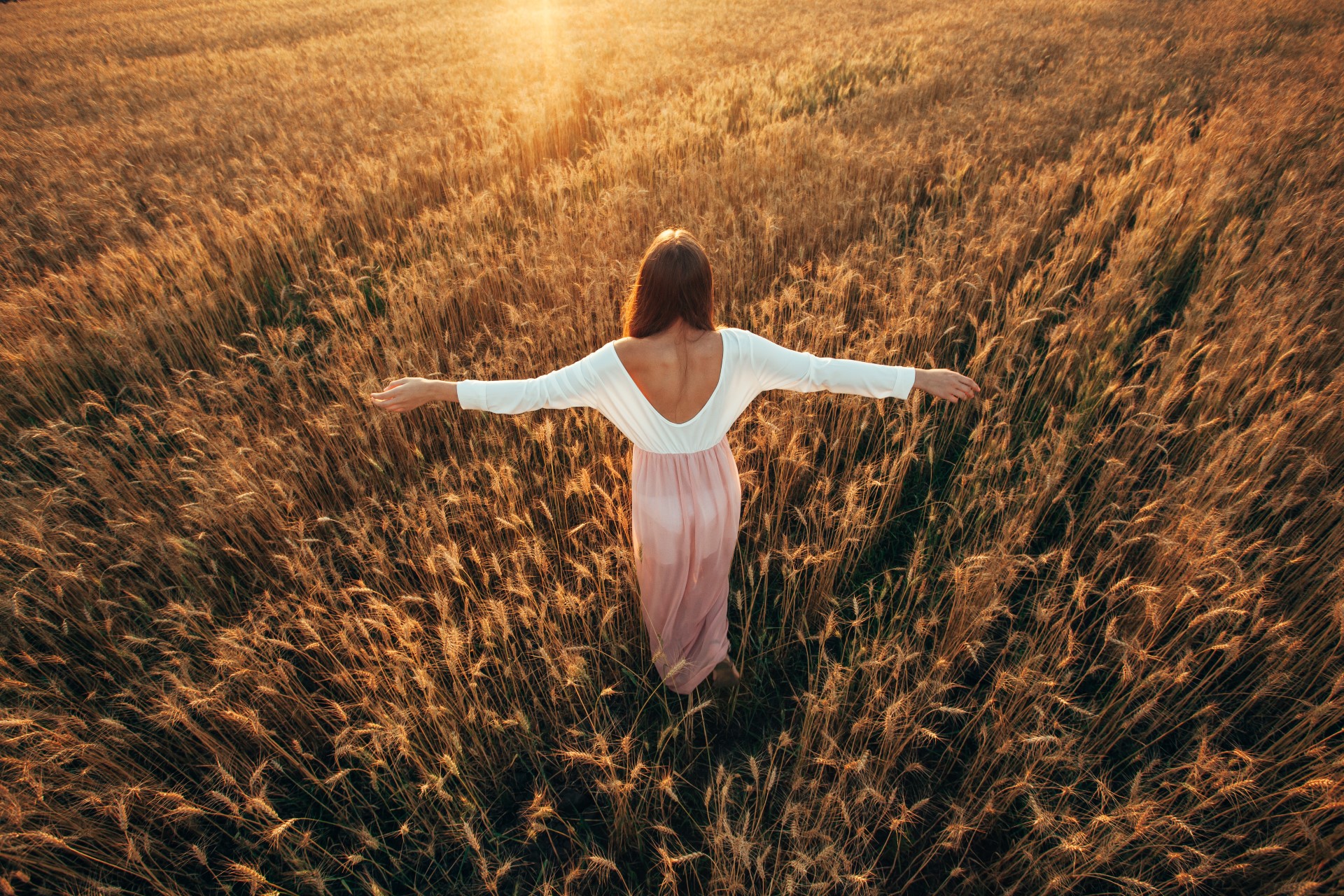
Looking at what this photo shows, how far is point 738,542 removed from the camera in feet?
8.57

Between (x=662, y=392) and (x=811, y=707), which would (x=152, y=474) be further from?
(x=811, y=707)

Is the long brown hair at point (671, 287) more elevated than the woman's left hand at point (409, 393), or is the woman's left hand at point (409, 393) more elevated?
the long brown hair at point (671, 287)

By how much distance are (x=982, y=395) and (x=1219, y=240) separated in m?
2.36

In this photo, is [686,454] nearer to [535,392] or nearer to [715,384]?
[715,384]

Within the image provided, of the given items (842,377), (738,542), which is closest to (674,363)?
(842,377)

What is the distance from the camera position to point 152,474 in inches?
109

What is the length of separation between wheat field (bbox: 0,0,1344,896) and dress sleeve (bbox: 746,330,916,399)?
1.25ft

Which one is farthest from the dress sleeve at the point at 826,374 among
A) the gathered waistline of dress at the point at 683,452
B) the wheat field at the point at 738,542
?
the wheat field at the point at 738,542

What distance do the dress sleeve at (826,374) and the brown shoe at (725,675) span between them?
1.04 m

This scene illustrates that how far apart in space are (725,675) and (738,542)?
2.17ft

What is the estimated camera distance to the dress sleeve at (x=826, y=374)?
71.5 inches

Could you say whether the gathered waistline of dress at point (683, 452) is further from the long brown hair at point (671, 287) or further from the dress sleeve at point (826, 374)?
the long brown hair at point (671, 287)

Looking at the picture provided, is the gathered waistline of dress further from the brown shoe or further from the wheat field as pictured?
the brown shoe

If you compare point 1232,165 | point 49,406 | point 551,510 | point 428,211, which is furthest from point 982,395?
point 49,406
